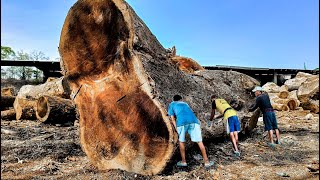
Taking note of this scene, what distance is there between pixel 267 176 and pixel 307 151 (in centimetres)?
184

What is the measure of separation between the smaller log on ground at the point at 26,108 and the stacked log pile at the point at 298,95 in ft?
27.2

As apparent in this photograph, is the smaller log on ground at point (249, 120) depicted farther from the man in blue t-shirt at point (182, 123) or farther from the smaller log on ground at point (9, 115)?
the smaller log on ground at point (9, 115)

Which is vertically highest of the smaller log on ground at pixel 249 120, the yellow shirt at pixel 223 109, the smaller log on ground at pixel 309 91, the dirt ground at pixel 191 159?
the smaller log on ground at pixel 309 91

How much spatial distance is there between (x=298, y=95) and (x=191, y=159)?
8.24 metres

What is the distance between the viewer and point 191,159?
4.35 meters

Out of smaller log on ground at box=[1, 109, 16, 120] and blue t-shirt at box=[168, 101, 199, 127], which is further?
smaller log on ground at box=[1, 109, 16, 120]

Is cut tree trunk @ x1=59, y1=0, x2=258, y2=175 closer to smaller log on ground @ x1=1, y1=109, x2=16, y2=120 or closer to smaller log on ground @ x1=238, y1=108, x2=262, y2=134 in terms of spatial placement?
smaller log on ground @ x1=238, y1=108, x2=262, y2=134

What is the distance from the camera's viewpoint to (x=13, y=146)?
17.4 feet

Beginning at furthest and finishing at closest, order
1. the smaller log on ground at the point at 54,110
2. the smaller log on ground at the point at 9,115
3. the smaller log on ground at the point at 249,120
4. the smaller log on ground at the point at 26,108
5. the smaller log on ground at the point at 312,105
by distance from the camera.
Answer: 1. the smaller log on ground at the point at 312,105
2. the smaller log on ground at the point at 9,115
3. the smaller log on ground at the point at 26,108
4. the smaller log on ground at the point at 54,110
5. the smaller log on ground at the point at 249,120

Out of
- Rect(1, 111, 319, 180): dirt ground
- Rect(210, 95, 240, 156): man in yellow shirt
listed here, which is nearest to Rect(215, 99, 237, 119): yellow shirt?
Rect(210, 95, 240, 156): man in yellow shirt

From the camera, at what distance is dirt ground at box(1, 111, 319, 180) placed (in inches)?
151

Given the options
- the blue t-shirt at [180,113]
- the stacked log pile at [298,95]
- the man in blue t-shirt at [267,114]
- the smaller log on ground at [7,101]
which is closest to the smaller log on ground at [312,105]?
the stacked log pile at [298,95]

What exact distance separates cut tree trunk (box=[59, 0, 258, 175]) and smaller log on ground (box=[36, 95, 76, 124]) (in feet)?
11.4

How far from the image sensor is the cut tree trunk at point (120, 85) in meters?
3.71
